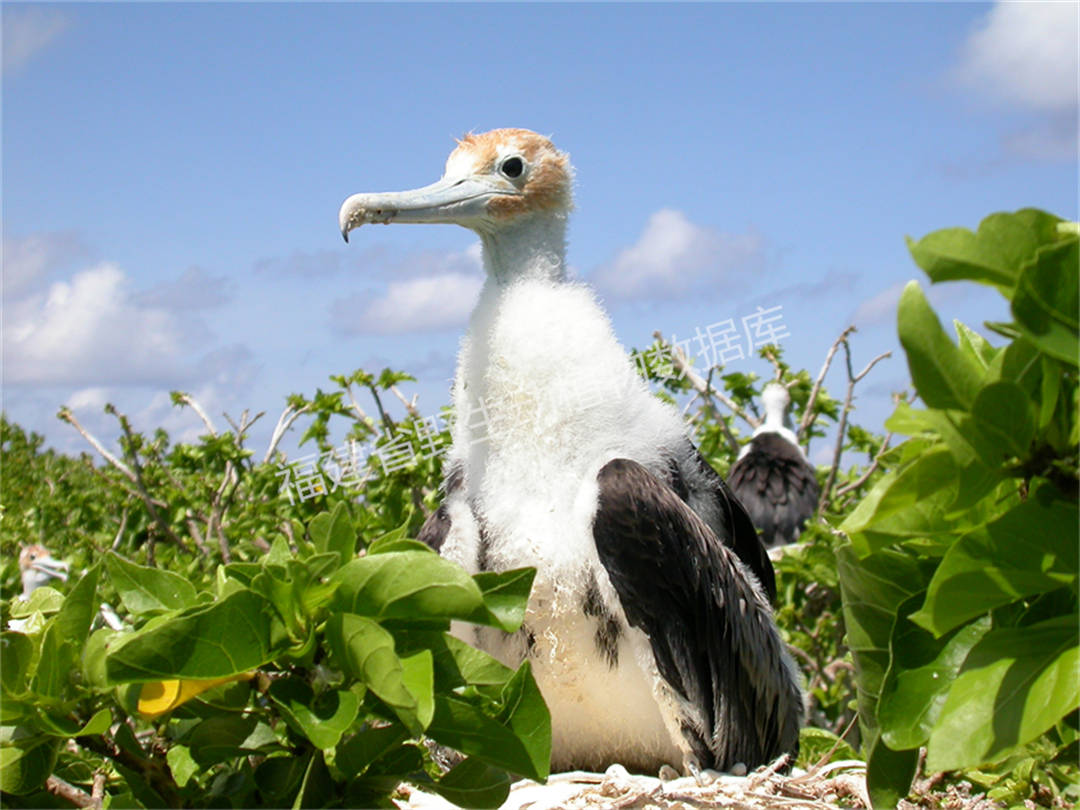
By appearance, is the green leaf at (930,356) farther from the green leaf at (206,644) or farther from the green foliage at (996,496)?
the green leaf at (206,644)

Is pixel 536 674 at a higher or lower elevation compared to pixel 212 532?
lower

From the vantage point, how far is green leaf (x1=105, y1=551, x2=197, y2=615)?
1067mm

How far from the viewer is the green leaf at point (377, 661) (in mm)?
912

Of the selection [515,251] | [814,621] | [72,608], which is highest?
[515,251]

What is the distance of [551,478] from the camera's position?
2223mm

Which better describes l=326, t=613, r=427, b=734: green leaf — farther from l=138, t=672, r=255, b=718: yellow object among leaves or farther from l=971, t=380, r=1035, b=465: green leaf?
l=971, t=380, r=1035, b=465: green leaf

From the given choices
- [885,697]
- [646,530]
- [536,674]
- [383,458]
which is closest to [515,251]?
[646,530]

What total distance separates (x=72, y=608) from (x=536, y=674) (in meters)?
1.29

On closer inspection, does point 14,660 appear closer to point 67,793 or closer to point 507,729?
point 67,793

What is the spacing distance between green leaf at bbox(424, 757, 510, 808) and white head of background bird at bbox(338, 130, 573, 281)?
5.01ft

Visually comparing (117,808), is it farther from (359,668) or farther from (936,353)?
(936,353)

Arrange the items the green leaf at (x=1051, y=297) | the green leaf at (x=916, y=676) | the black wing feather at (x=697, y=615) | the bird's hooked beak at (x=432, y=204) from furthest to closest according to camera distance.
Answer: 1. the bird's hooked beak at (x=432, y=204)
2. the black wing feather at (x=697, y=615)
3. the green leaf at (x=916, y=676)
4. the green leaf at (x=1051, y=297)

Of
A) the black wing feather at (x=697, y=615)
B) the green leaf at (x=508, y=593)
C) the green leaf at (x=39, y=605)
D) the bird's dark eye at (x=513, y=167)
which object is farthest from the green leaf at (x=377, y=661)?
the bird's dark eye at (x=513, y=167)

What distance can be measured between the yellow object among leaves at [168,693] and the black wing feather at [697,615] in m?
1.17
